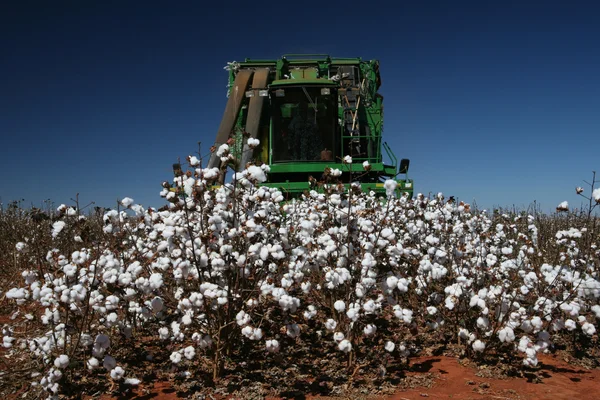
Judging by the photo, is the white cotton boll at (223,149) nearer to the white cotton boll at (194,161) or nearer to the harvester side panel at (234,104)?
the white cotton boll at (194,161)

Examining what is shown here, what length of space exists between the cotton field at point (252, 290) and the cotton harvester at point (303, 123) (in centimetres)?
635

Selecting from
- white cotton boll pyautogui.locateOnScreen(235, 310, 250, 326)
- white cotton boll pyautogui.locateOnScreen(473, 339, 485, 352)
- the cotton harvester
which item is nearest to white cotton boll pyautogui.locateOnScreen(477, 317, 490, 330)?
white cotton boll pyautogui.locateOnScreen(473, 339, 485, 352)

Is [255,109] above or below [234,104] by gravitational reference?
below

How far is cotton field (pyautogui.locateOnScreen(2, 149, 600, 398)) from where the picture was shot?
356 centimetres

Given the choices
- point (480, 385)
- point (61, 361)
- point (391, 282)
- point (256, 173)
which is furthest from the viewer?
point (480, 385)

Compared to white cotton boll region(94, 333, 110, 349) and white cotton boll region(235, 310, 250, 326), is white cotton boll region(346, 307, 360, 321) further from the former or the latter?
white cotton boll region(94, 333, 110, 349)

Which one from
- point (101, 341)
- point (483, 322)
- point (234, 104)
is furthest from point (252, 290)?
point (234, 104)

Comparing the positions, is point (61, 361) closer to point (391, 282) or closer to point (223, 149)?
point (223, 149)

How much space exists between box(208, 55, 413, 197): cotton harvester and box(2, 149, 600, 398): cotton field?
6.35 metres

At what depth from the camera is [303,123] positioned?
40.4 ft

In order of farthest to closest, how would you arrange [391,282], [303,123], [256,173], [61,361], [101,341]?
[303,123], [391,282], [256,173], [101,341], [61,361]

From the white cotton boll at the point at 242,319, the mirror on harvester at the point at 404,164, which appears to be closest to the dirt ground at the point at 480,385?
the white cotton boll at the point at 242,319

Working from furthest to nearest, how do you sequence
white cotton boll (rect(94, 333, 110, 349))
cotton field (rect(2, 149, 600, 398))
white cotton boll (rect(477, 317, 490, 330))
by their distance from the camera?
white cotton boll (rect(477, 317, 490, 330)), cotton field (rect(2, 149, 600, 398)), white cotton boll (rect(94, 333, 110, 349))

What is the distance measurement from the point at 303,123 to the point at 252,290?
9.24 meters
